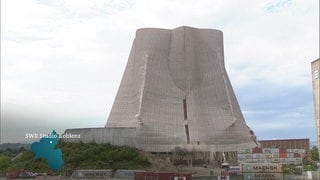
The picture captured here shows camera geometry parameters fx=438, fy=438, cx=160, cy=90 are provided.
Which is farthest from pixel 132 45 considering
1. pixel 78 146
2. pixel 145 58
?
pixel 78 146

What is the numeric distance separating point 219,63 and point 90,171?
36921 millimetres

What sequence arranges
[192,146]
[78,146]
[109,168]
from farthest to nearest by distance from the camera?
[192,146] < [78,146] < [109,168]

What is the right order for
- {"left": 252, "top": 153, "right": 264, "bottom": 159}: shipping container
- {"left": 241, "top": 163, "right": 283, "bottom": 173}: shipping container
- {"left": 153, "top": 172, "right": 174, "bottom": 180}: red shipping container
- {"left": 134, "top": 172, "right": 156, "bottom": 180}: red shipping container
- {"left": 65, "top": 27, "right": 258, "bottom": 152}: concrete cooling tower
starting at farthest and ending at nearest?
{"left": 65, "top": 27, "right": 258, "bottom": 152}: concrete cooling tower
{"left": 252, "top": 153, "right": 264, "bottom": 159}: shipping container
{"left": 134, "top": 172, "right": 156, "bottom": 180}: red shipping container
{"left": 241, "top": 163, "right": 283, "bottom": 173}: shipping container
{"left": 153, "top": 172, "right": 174, "bottom": 180}: red shipping container

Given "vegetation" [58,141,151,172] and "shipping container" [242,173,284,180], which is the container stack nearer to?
"shipping container" [242,173,284,180]

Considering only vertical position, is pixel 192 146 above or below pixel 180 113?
below

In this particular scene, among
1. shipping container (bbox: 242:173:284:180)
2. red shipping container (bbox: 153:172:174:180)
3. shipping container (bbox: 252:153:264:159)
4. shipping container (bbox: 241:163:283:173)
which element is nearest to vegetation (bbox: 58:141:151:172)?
shipping container (bbox: 252:153:264:159)

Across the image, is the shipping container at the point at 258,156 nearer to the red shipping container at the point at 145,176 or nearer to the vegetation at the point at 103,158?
the red shipping container at the point at 145,176

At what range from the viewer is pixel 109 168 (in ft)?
156

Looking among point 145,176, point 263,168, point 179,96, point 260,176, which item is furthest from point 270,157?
point 179,96

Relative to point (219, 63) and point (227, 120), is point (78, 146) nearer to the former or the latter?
point (227, 120)

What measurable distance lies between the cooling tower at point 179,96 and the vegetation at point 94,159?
987cm

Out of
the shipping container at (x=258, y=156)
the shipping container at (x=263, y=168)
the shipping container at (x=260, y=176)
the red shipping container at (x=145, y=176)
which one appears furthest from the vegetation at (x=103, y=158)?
the shipping container at (x=260, y=176)

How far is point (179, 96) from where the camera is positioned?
7169 centimetres

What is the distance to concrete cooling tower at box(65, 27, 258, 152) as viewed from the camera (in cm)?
6606
